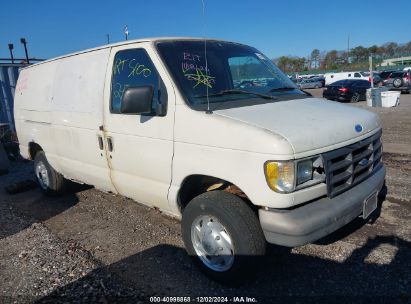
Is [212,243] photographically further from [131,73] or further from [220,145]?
[131,73]

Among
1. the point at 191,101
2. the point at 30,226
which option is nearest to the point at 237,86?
the point at 191,101

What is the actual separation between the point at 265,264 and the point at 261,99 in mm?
1612

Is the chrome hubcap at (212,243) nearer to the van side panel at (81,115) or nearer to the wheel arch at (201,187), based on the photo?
the wheel arch at (201,187)

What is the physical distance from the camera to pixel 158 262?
12.7 feet

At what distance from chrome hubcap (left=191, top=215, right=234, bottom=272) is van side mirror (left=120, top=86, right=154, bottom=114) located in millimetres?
1122

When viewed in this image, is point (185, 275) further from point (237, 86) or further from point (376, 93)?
point (376, 93)

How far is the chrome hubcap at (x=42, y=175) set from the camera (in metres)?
6.06

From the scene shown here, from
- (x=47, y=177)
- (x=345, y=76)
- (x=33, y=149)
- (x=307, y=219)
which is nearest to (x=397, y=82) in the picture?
(x=345, y=76)

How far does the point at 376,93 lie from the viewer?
18922 millimetres

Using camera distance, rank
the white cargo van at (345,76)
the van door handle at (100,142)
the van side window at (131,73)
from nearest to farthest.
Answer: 1. the van side window at (131,73)
2. the van door handle at (100,142)
3. the white cargo van at (345,76)

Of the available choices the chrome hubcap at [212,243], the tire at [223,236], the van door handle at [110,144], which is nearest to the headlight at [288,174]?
the tire at [223,236]

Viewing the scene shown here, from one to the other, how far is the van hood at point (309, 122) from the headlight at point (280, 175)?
5.4 inches

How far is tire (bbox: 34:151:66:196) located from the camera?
5895mm

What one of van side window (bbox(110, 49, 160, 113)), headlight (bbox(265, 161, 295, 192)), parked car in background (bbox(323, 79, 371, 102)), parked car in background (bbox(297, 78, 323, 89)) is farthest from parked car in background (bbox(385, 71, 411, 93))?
headlight (bbox(265, 161, 295, 192))
